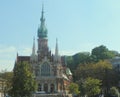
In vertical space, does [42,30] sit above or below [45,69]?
above

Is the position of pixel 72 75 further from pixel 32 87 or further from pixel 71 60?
pixel 32 87

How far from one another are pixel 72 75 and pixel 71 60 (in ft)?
57.3

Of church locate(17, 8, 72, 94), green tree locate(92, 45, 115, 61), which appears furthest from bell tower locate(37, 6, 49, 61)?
green tree locate(92, 45, 115, 61)

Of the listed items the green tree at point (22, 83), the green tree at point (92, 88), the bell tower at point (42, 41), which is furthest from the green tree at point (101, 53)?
the green tree at point (22, 83)

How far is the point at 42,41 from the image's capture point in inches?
5295

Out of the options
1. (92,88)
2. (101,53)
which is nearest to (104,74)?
(92,88)

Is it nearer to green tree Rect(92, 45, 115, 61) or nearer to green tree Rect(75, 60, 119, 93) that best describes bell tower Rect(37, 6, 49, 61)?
green tree Rect(75, 60, 119, 93)

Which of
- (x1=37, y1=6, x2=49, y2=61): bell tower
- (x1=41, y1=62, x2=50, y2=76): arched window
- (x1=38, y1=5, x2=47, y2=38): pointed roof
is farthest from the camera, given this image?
(x1=38, y1=5, x2=47, y2=38): pointed roof

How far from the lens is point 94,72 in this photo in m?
126

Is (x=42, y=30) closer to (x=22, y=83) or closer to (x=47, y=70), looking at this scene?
(x=47, y=70)

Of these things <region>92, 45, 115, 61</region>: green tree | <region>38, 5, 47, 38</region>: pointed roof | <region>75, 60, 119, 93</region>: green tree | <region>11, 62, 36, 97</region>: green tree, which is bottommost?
<region>11, 62, 36, 97</region>: green tree

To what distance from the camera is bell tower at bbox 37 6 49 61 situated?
129 meters

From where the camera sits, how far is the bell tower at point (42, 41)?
422 ft

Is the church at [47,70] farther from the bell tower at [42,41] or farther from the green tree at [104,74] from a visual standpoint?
the green tree at [104,74]
